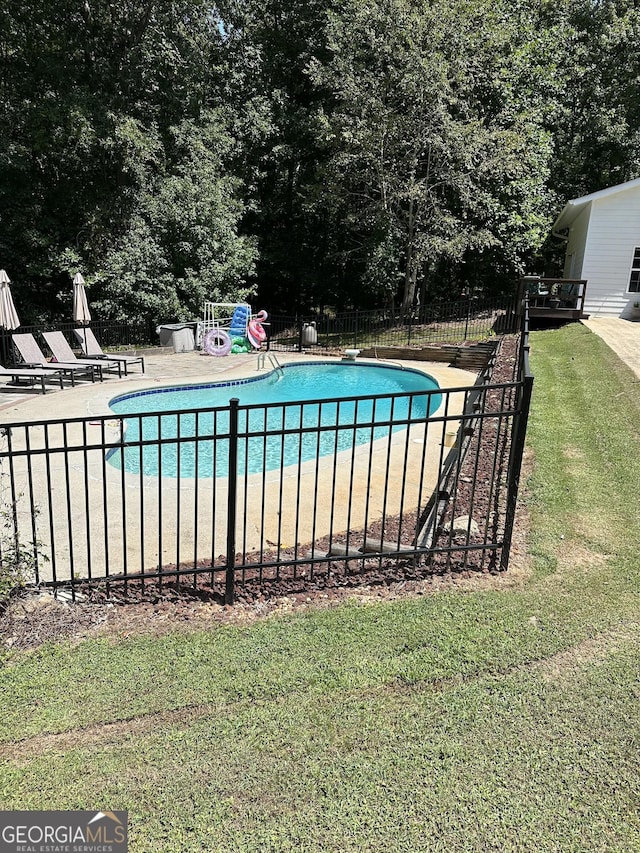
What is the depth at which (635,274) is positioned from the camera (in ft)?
57.9

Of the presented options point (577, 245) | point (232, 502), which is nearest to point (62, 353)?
point (232, 502)

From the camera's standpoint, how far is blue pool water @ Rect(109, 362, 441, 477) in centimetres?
811

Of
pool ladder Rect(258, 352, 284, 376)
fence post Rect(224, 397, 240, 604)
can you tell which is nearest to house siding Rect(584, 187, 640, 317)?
pool ladder Rect(258, 352, 284, 376)

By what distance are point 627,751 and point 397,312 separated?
21.7 meters

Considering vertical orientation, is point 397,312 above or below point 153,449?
above

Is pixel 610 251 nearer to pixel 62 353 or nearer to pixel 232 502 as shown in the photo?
pixel 62 353

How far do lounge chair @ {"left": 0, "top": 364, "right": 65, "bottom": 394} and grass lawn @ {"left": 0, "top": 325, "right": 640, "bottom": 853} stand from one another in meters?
9.91

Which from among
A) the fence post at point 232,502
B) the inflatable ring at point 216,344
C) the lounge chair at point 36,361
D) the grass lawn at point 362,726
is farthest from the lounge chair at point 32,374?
the grass lawn at point 362,726

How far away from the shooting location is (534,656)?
3.17 metres

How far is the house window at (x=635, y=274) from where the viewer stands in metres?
17.6

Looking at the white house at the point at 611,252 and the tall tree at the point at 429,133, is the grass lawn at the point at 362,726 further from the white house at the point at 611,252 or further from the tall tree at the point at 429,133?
the tall tree at the point at 429,133

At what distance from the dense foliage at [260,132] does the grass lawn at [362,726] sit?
17101 mm

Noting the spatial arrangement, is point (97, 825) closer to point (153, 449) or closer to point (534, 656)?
point (534, 656)

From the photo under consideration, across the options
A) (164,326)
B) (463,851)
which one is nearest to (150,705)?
(463,851)
